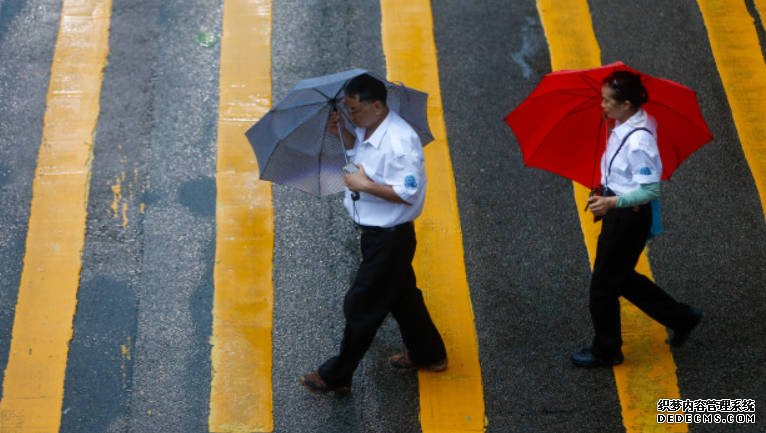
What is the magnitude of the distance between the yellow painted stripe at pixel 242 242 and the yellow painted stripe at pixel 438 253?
0.99 m

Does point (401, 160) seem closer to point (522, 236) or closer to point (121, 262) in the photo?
point (522, 236)

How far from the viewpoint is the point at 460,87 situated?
8008 millimetres

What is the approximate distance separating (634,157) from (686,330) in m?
1.45

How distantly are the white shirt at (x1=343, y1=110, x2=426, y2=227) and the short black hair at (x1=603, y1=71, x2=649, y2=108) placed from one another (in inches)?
41.7

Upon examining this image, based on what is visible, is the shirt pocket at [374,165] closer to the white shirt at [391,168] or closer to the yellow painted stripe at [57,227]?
the white shirt at [391,168]

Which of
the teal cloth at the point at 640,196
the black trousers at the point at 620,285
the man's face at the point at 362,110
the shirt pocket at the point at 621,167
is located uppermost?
the man's face at the point at 362,110

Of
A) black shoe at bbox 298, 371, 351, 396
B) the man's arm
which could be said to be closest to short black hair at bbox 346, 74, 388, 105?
the man's arm

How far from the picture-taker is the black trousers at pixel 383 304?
5.58 m

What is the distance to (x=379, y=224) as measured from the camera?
552cm

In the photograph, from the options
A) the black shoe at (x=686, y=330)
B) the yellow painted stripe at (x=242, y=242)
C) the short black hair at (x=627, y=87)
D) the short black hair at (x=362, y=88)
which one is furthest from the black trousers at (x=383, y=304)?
the black shoe at (x=686, y=330)

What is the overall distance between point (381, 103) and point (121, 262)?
2.48m

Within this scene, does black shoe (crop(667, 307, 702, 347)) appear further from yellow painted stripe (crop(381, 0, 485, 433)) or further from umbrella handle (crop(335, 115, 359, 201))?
umbrella handle (crop(335, 115, 359, 201))

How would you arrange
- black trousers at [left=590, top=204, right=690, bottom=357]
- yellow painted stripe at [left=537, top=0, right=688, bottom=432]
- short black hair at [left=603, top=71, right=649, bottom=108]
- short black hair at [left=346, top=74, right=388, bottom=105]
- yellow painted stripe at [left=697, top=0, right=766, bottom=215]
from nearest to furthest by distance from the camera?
short black hair at [left=346, top=74, right=388, bottom=105]
short black hair at [left=603, top=71, right=649, bottom=108]
black trousers at [left=590, top=204, right=690, bottom=357]
yellow painted stripe at [left=537, top=0, right=688, bottom=432]
yellow painted stripe at [left=697, top=0, right=766, bottom=215]

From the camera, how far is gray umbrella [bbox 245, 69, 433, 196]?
5.35m
